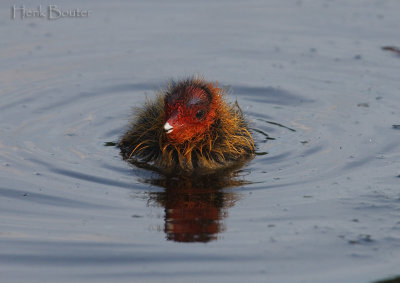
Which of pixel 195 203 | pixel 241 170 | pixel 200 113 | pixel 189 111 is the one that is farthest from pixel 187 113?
pixel 195 203

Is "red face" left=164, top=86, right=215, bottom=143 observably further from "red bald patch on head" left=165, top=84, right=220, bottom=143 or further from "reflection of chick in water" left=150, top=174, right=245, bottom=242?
"reflection of chick in water" left=150, top=174, right=245, bottom=242

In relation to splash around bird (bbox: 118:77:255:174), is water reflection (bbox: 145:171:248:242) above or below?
below

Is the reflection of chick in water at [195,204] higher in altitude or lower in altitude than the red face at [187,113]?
lower

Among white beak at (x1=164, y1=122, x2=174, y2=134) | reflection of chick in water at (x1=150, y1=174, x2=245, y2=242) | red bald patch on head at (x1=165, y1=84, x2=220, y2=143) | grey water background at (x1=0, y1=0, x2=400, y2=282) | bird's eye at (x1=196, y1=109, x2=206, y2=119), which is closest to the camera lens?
grey water background at (x1=0, y1=0, x2=400, y2=282)

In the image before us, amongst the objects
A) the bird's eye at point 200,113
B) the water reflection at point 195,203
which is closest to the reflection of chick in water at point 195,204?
the water reflection at point 195,203

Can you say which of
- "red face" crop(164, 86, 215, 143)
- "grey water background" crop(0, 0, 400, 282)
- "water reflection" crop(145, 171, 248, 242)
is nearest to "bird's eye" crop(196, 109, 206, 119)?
"red face" crop(164, 86, 215, 143)

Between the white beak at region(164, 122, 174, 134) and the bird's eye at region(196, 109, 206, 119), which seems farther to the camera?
the bird's eye at region(196, 109, 206, 119)

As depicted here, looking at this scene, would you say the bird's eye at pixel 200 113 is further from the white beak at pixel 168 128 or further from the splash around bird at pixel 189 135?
the white beak at pixel 168 128
